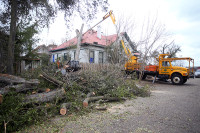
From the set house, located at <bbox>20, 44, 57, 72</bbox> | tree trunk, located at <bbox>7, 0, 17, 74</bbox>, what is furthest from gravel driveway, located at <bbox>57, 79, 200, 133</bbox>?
house, located at <bbox>20, 44, 57, 72</bbox>

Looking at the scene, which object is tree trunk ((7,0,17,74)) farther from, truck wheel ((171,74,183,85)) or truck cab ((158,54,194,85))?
truck wheel ((171,74,183,85))

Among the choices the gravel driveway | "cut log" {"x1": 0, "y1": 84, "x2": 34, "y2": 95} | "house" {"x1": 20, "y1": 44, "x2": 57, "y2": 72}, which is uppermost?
"house" {"x1": 20, "y1": 44, "x2": 57, "y2": 72}

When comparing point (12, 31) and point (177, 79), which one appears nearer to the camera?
point (12, 31)

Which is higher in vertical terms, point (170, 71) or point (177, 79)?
point (170, 71)

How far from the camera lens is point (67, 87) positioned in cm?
554

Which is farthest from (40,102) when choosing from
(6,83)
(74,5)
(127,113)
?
(74,5)

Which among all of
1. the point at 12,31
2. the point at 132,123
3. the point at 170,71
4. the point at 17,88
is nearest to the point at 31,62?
the point at 12,31

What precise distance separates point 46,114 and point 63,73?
3145mm

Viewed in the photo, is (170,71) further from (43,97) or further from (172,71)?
(43,97)

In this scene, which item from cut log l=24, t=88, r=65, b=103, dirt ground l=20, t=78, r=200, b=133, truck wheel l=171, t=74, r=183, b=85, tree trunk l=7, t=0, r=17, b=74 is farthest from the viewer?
truck wheel l=171, t=74, r=183, b=85

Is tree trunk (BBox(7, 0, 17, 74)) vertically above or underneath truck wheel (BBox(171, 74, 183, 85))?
above

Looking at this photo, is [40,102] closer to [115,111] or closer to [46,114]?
[46,114]

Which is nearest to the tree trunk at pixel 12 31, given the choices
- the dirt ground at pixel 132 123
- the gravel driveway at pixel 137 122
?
the dirt ground at pixel 132 123

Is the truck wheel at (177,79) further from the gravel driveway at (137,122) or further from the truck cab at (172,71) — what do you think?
the gravel driveway at (137,122)
